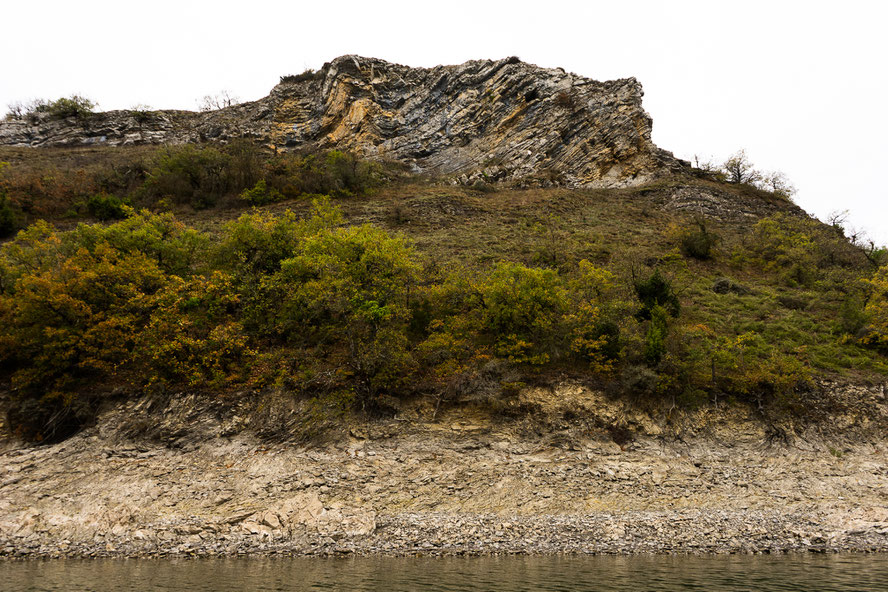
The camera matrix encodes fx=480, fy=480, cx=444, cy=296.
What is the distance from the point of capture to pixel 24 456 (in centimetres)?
2292

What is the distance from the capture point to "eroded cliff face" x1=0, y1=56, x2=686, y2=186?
70.6 meters

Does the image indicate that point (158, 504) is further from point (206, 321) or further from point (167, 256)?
point (167, 256)

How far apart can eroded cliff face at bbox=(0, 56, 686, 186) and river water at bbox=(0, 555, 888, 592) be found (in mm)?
59018

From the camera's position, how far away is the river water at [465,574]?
521 inches

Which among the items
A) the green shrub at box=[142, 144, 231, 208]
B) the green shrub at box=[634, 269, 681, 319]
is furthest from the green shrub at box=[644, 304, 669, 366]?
the green shrub at box=[142, 144, 231, 208]

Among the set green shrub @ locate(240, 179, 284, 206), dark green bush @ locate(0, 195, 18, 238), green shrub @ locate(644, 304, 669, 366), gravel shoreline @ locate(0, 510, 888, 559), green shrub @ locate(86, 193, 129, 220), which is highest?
green shrub @ locate(240, 179, 284, 206)

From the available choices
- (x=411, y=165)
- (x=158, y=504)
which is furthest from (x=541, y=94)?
(x=158, y=504)

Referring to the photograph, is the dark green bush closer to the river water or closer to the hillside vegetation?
the hillside vegetation

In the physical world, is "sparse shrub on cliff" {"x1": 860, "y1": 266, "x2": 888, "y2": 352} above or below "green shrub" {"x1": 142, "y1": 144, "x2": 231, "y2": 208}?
below

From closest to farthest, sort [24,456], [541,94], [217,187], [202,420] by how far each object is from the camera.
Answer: [24,456], [202,420], [217,187], [541,94]

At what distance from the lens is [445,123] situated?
262 feet

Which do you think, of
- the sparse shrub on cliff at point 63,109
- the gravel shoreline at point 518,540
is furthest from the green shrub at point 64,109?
the gravel shoreline at point 518,540

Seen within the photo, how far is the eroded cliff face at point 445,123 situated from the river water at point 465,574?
194ft

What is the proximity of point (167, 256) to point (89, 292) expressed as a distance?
18.2ft
